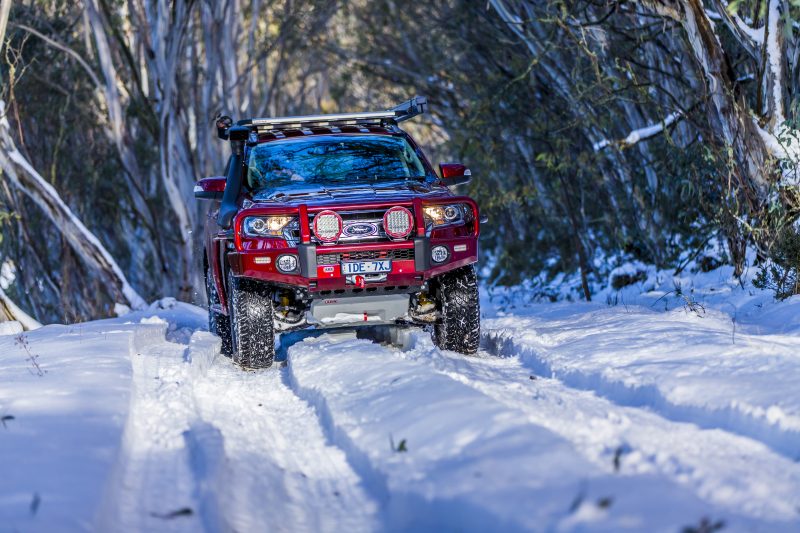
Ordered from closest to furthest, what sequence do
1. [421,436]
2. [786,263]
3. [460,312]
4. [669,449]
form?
[669,449] < [421,436] < [460,312] < [786,263]

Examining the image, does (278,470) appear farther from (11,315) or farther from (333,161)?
(11,315)

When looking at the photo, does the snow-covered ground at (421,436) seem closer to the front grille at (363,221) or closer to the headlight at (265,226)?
the front grille at (363,221)

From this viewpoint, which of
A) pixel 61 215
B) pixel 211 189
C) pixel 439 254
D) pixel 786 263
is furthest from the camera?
pixel 61 215

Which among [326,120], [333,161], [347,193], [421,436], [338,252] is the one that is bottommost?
[421,436]

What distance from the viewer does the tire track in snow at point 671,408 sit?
4770 millimetres

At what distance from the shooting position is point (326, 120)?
933 centimetres

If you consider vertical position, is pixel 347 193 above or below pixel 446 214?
above

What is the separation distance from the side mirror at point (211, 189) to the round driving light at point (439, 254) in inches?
80.6

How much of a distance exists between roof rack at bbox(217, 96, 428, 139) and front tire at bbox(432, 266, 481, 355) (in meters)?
1.60

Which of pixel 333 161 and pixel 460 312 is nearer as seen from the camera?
pixel 460 312

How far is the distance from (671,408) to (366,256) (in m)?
2.91

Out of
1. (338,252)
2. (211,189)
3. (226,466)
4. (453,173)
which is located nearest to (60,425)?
(226,466)

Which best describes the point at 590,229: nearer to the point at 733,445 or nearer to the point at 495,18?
the point at 495,18

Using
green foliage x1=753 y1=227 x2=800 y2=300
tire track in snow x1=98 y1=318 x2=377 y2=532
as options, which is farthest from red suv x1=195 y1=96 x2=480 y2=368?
green foliage x1=753 y1=227 x2=800 y2=300
